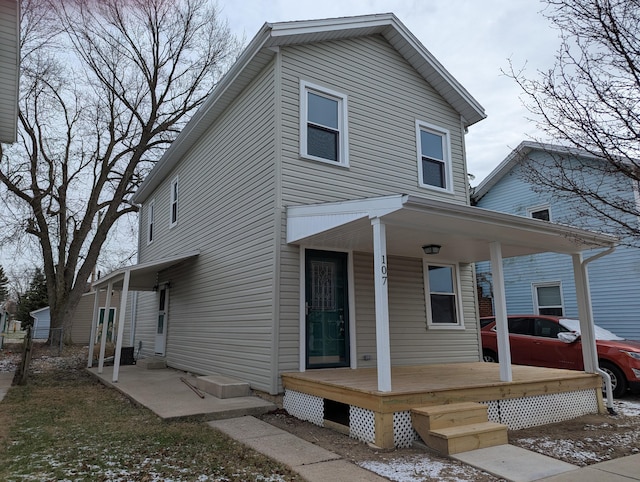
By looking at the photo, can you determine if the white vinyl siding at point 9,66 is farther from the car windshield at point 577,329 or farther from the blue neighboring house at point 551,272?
the car windshield at point 577,329

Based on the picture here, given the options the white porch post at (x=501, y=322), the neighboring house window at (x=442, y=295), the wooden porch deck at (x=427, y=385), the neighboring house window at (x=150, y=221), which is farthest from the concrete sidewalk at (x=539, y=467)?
the neighboring house window at (x=150, y=221)

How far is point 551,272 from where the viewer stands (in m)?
14.1

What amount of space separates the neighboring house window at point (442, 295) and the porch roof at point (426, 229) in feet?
2.96

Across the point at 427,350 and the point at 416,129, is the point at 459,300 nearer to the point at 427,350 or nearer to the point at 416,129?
the point at 427,350

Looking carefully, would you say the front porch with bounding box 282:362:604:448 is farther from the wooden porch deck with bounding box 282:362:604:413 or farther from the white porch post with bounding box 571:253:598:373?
the white porch post with bounding box 571:253:598:373

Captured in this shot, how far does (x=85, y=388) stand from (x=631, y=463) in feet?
27.1

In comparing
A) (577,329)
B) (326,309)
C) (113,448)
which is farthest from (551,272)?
(113,448)

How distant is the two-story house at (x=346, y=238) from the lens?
5.68 meters

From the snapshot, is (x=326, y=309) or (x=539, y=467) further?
(x=326, y=309)

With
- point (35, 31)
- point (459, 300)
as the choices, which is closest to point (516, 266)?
point (459, 300)

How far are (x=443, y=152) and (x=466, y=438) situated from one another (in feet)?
20.9

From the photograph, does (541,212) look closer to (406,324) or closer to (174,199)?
(406,324)

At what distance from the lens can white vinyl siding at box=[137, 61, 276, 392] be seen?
281 inches

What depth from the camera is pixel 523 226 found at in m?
5.99
